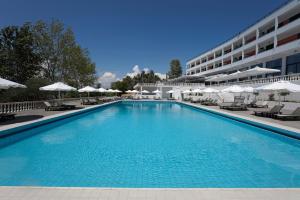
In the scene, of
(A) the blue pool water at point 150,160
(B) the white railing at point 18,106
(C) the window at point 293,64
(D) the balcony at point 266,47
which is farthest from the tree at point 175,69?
(A) the blue pool water at point 150,160

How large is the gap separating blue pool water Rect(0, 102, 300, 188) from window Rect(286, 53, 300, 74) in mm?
19216

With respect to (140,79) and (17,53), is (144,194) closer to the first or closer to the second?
(17,53)

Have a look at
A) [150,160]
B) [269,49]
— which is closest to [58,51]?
[150,160]

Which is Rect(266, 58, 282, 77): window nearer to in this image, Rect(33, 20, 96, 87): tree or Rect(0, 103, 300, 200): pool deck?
Rect(0, 103, 300, 200): pool deck

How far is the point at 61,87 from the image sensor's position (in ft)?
50.8

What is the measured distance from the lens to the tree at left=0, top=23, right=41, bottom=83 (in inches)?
982

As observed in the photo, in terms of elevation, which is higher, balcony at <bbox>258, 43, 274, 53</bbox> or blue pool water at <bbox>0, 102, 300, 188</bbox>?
balcony at <bbox>258, 43, 274, 53</bbox>

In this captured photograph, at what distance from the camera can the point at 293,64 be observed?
23297mm

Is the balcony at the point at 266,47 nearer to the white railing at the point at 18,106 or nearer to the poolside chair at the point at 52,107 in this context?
the poolside chair at the point at 52,107

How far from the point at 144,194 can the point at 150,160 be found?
252cm

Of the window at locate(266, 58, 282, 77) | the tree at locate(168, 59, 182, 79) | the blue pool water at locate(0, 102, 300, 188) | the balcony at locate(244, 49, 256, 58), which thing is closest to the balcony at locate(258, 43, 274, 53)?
the balcony at locate(244, 49, 256, 58)

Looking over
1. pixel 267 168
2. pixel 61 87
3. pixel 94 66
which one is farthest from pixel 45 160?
pixel 94 66

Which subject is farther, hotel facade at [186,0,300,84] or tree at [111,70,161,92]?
tree at [111,70,161,92]

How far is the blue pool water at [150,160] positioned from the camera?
4199 mm
